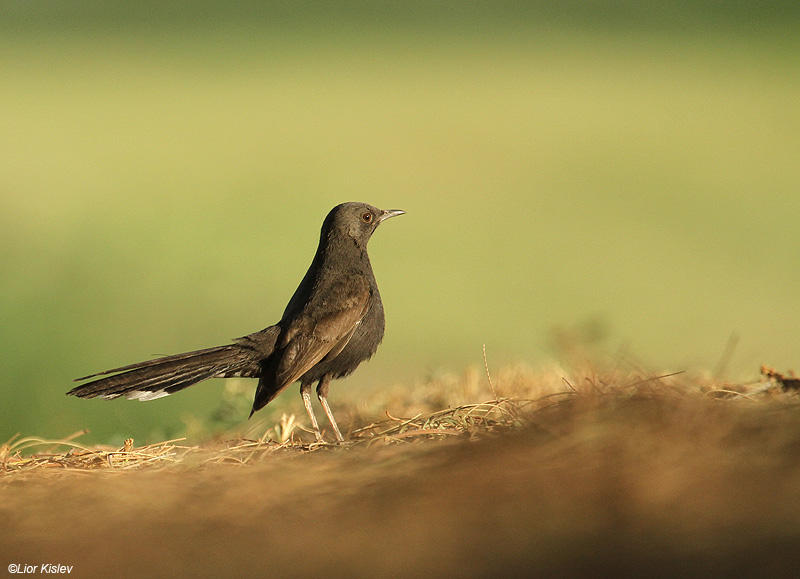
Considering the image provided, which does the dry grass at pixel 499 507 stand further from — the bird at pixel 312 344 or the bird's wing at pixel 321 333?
the bird's wing at pixel 321 333

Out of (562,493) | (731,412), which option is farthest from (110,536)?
(731,412)

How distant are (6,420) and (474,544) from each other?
19.1 feet

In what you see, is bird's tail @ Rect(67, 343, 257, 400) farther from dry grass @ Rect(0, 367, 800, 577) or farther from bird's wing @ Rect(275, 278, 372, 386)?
dry grass @ Rect(0, 367, 800, 577)

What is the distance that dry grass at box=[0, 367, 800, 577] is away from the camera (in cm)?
150

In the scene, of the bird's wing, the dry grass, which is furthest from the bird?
the dry grass

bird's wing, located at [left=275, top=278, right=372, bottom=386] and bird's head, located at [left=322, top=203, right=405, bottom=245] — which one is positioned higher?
bird's head, located at [left=322, top=203, right=405, bottom=245]

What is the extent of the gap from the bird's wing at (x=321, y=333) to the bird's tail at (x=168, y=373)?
350 mm

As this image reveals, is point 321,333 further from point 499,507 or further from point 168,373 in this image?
point 499,507

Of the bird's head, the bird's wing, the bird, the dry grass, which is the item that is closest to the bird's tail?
the bird

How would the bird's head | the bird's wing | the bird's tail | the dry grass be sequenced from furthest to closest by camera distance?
the bird's head
the bird's wing
the bird's tail
the dry grass

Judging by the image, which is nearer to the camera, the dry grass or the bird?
the dry grass

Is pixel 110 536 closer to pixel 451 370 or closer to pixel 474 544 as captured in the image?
pixel 474 544

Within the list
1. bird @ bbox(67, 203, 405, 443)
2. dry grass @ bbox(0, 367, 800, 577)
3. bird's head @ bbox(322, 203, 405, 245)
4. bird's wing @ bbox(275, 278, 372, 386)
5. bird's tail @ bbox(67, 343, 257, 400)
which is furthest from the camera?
bird's head @ bbox(322, 203, 405, 245)

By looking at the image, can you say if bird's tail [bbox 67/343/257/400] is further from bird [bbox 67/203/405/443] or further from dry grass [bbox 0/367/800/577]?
dry grass [bbox 0/367/800/577]
